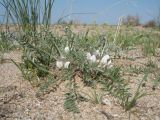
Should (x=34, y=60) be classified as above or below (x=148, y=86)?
above

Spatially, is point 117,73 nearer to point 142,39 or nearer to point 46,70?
point 46,70

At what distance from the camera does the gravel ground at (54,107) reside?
1.91 metres

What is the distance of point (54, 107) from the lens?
202cm

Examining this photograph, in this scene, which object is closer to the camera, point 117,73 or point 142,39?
point 117,73


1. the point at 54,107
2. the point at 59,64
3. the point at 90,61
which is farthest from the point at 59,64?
the point at 54,107

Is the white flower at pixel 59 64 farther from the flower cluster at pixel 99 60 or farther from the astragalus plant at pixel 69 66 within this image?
the flower cluster at pixel 99 60

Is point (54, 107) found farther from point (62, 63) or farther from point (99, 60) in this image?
point (99, 60)

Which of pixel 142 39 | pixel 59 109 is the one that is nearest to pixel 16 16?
pixel 59 109

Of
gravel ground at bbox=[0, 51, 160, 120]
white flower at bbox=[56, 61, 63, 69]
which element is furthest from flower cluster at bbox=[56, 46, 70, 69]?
gravel ground at bbox=[0, 51, 160, 120]

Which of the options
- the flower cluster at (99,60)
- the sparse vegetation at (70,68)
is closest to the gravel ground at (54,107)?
the sparse vegetation at (70,68)

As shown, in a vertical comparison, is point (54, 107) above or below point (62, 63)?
below

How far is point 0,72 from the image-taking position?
8.51 ft

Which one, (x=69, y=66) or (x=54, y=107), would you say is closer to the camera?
(x=54, y=107)

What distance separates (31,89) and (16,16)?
731mm
